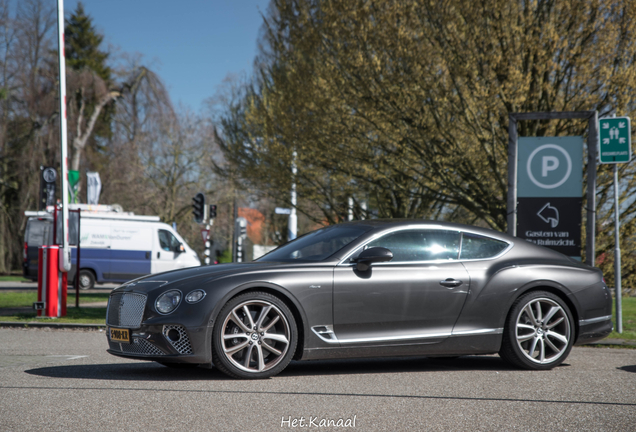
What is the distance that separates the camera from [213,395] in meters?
5.24

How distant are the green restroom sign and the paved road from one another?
3757mm

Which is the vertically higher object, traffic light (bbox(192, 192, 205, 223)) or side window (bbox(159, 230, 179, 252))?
traffic light (bbox(192, 192, 205, 223))

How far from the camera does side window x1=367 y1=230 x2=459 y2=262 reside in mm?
6680

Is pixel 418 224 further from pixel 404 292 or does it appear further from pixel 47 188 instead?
pixel 47 188

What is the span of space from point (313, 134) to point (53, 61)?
73.3ft

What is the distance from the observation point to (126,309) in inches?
241

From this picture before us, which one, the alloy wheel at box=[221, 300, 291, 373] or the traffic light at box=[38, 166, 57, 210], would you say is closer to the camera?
the alloy wheel at box=[221, 300, 291, 373]

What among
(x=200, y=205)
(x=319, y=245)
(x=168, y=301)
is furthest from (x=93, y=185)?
(x=168, y=301)

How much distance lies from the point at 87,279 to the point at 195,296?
1845 centimetres

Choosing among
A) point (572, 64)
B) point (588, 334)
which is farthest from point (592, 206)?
point (588, 334)

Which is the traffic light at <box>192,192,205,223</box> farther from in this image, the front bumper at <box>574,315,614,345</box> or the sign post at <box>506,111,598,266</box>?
the front bumper at <box>574,315,614,345</box>

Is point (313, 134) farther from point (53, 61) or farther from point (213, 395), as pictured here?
point (53, 61)

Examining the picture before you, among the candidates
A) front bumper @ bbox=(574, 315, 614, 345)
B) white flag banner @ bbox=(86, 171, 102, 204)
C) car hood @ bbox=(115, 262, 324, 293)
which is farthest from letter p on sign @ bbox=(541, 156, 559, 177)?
white flag banner @ bbox=(86, 171, 102, 204)

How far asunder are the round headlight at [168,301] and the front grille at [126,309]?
6.3 inches
